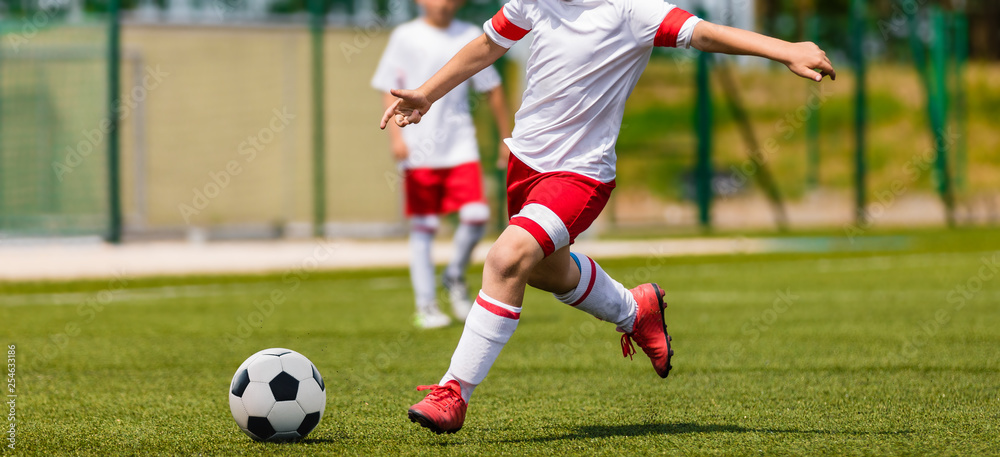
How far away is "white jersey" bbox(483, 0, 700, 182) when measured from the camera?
3533 millimetres

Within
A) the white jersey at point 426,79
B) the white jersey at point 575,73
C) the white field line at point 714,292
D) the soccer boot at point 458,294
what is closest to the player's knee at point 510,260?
the white jersey at point 575,73

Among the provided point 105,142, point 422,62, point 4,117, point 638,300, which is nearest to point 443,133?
point 422,62

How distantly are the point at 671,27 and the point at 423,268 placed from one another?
3393 millimetres

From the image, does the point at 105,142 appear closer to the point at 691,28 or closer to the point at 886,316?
the point at 886,316

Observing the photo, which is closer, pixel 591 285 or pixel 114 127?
pixel 591 285

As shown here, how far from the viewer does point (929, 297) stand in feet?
26.0

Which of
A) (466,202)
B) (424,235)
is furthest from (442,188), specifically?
(424,235)

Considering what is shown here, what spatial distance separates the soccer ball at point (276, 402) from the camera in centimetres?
333

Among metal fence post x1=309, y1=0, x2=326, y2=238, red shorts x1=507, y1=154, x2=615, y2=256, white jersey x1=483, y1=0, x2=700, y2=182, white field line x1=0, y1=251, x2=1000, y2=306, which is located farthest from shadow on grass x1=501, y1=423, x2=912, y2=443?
metal fence post x1=309, y1=0, x2=326, y2=238

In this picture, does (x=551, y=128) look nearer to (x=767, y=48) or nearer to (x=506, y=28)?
(x=506, y=28)

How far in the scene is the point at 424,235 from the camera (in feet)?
21.6

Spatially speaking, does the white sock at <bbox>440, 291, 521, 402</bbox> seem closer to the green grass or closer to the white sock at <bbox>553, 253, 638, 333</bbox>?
the green grass

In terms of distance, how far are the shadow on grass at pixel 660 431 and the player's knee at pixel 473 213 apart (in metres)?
3.00

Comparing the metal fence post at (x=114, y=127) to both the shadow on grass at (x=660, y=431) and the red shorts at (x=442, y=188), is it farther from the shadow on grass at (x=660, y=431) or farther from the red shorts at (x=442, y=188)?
the shadow on grass at (x=660, y=431)
